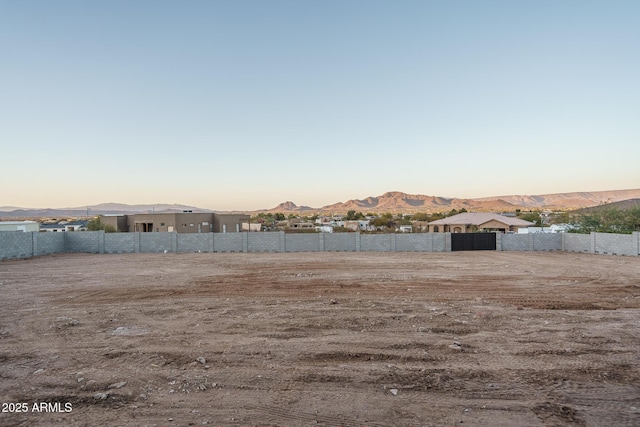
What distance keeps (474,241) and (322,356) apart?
91.2 feet

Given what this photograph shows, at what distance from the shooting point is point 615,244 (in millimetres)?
26953

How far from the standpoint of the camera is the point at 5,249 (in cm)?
2542

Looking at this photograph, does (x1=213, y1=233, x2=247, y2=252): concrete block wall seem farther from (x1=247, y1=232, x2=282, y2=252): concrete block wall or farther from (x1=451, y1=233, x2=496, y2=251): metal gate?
(x1=451, y1=233, x2=496, y2=251): metal gate

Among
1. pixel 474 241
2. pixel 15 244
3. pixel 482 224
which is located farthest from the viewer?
pixel 482 224

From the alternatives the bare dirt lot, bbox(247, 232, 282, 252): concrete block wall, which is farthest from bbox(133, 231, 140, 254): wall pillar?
the bare dirt lot

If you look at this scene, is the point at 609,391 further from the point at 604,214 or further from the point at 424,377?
the point at 604,214

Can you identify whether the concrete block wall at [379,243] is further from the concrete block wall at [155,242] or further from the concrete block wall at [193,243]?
the concrete block wall at [155,242]

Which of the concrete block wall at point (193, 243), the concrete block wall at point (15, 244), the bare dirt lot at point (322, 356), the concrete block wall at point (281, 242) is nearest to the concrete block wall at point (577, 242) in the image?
the concrete block wall at point (281, 242)

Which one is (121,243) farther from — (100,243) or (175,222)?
(175,222)

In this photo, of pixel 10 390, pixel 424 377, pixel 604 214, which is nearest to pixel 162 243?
pixel 10 390

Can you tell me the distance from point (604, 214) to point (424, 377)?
38.3 metres

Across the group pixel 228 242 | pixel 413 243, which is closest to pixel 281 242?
pixel 228 242

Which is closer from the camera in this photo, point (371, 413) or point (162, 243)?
point (371, 413)

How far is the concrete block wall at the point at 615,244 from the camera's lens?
25.8 metres
